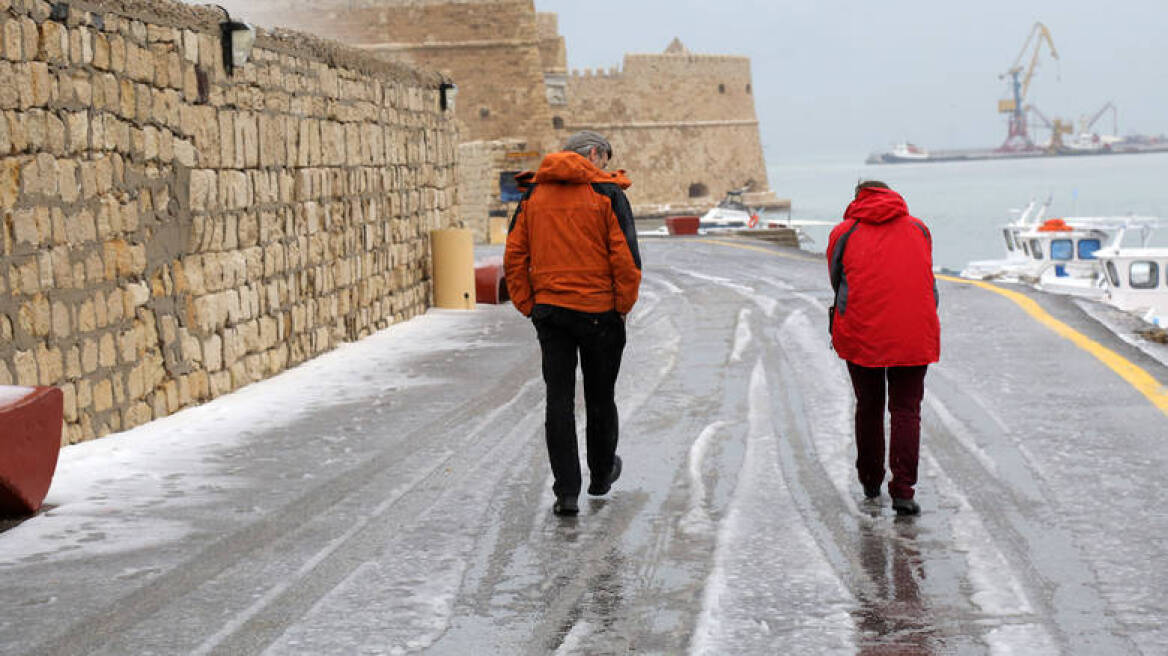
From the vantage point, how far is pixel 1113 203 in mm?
125562

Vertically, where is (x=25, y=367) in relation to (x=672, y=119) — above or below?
below

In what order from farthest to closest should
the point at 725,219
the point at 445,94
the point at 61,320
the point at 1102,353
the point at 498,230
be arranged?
the point at 725,219, the point at 498,230, the point at 445,94, the point at 1102,353, the point at 61,320

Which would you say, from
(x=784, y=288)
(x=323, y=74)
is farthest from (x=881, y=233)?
(x=784, y=288)

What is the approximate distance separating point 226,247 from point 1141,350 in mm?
6485

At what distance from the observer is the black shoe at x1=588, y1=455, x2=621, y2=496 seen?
6484 mm

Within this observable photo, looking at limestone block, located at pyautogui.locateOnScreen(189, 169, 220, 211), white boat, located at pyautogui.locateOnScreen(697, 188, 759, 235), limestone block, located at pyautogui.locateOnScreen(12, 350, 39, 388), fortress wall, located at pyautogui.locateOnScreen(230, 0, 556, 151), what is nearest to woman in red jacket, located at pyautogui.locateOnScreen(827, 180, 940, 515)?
limestone block, located at pyautogui.locateOnScreen(12, 350, 39, 388)

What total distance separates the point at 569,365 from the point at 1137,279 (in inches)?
986

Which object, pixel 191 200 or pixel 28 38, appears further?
pixel 191 200

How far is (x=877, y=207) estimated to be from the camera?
6273mm

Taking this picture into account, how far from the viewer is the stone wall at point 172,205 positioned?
7.44 m

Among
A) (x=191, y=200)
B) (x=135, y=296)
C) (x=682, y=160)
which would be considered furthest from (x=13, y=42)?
(x=682, y=160)

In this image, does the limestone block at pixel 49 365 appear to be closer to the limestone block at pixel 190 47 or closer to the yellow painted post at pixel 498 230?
the limestone block at pixel 190 47

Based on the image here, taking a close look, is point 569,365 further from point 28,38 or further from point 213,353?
point 213,353

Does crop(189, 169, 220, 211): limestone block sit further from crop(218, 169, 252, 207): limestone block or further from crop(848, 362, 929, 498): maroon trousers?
crop(848, 362, 929, 498): maroon trousers
